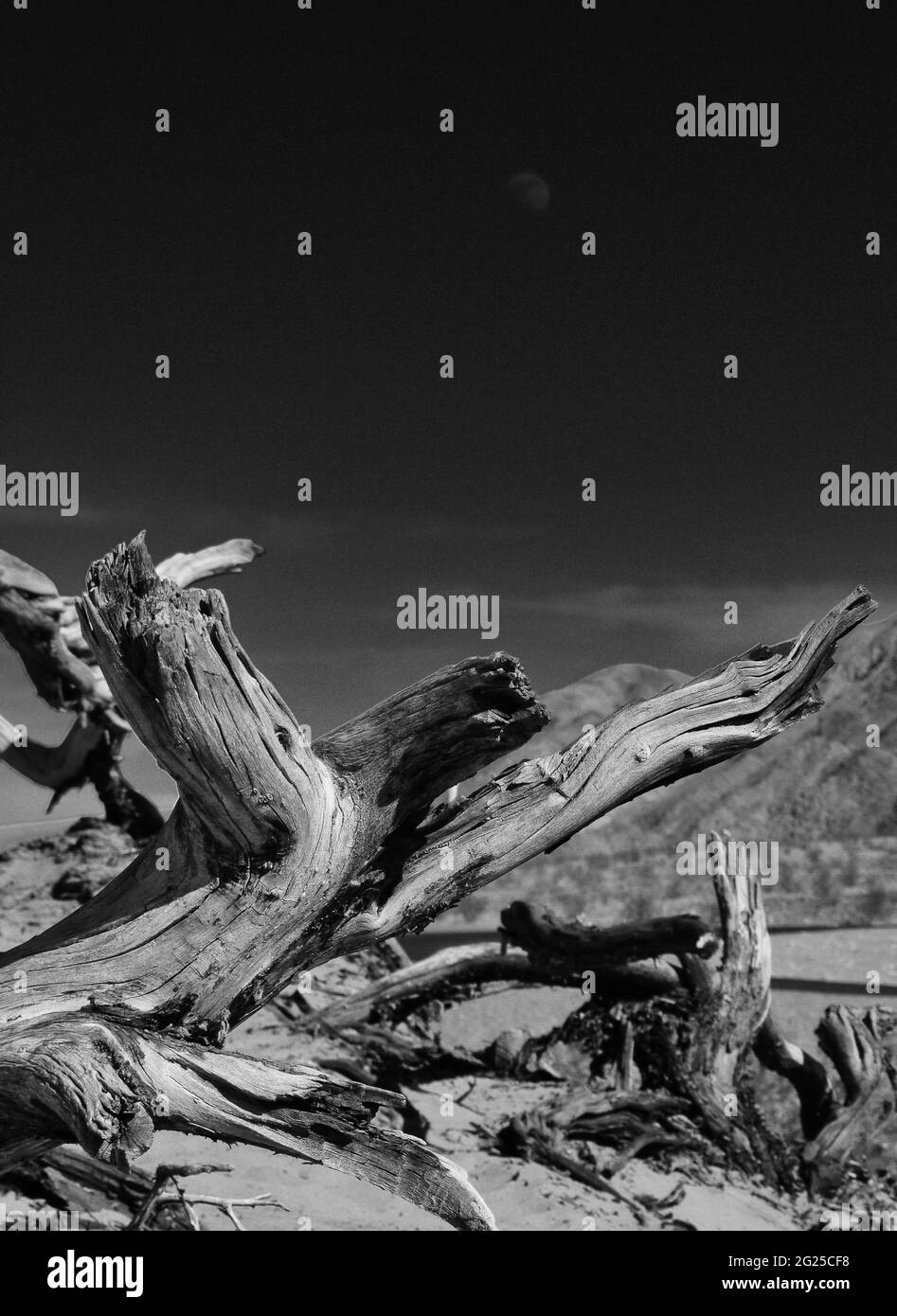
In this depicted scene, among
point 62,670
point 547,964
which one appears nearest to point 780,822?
point 547,964

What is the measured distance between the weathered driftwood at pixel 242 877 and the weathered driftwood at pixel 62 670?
6.82 metres

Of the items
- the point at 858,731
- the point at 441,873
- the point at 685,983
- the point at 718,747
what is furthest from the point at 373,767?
the point at 858,731

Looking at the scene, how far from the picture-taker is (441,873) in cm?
397

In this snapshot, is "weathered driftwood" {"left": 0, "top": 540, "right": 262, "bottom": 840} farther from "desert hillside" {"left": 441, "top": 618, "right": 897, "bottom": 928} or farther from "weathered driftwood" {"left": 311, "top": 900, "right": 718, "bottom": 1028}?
"desert hillside" {"left": 441, "top": 618, "right": 897, "bottom": 928}

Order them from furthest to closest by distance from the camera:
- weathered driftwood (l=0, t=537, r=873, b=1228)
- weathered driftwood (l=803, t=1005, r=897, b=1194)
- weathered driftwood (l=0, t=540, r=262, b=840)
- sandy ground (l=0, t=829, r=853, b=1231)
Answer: weathered driftwood (l=0, t=540, r=262, b=840) < weathered driftwood (l=803, t=1005, r=897, b=1194) < sandy ground (l=0, t=829, r=853, b=1231) < weathered driftwood (l=0, t=537, r=873, b=1228)

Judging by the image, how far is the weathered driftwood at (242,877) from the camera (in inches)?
131

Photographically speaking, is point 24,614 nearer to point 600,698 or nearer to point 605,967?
point 605,967

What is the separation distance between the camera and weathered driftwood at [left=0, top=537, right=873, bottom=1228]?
11.0 feet

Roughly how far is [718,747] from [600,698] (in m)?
23.1

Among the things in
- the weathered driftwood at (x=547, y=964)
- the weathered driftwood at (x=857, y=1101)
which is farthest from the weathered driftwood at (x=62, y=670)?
the weathered driftwood at (x=857, y=1101)

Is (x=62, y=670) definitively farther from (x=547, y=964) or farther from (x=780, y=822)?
(x=780, y=822)

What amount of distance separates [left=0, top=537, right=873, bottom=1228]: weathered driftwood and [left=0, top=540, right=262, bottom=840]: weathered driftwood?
682 cm

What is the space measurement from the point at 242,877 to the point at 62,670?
759 centimetres

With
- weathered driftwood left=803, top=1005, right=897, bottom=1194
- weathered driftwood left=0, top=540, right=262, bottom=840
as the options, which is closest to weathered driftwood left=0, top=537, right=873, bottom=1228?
weathered driftwood left=803, top=1005, right=897, bottom=1194
